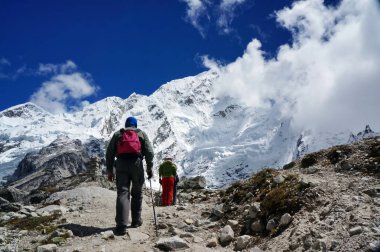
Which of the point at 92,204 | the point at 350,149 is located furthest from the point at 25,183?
the point at 350,149

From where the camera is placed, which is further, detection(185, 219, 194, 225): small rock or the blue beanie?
the blue beanie

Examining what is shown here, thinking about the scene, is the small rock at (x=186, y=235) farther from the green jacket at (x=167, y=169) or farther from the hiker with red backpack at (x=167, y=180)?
the green jacket at (x=167, y=169)

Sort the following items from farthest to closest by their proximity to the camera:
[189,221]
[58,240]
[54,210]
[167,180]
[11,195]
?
[11,195]
[167,180]
[54,210]
[189,221]
[58,240]

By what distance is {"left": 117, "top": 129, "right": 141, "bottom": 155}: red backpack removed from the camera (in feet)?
Result: 39.2

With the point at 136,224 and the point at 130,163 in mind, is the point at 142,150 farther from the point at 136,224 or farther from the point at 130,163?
the point at 136,224

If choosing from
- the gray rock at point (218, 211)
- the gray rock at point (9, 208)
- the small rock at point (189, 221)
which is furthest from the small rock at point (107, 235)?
the gray rock at point (9, 208)

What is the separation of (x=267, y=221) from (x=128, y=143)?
158 inches

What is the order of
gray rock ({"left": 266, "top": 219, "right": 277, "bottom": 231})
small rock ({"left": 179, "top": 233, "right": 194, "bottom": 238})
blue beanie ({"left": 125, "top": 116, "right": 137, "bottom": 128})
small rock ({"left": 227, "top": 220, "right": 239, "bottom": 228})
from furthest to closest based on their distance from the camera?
blue beanie ({"left": 125, "top": 116, "right": 137, "bottom": 128})
small rock ({"left": 227, "top": 220, "right": 239, "bottom": 228})
small rock ({"left": 179, "top": 233, "right": 194, "bottom": 238})
gray rock ({"left": 266, "top": 219, "right": 277, "bottom": 231})

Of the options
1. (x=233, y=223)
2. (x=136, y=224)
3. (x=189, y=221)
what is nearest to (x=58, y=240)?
(x=136, y=224)

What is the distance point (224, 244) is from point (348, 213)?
2710 mm

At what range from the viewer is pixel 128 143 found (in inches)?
470

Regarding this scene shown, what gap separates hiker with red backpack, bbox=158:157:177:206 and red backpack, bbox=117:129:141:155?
751 cm

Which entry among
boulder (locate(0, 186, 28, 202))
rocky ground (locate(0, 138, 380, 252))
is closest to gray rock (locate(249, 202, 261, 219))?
rocky ground (locate(0, 138, 380, 252))

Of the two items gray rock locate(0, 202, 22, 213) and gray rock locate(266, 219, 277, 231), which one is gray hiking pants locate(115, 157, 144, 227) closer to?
gray rock locate(266, 219, 277, 231)
